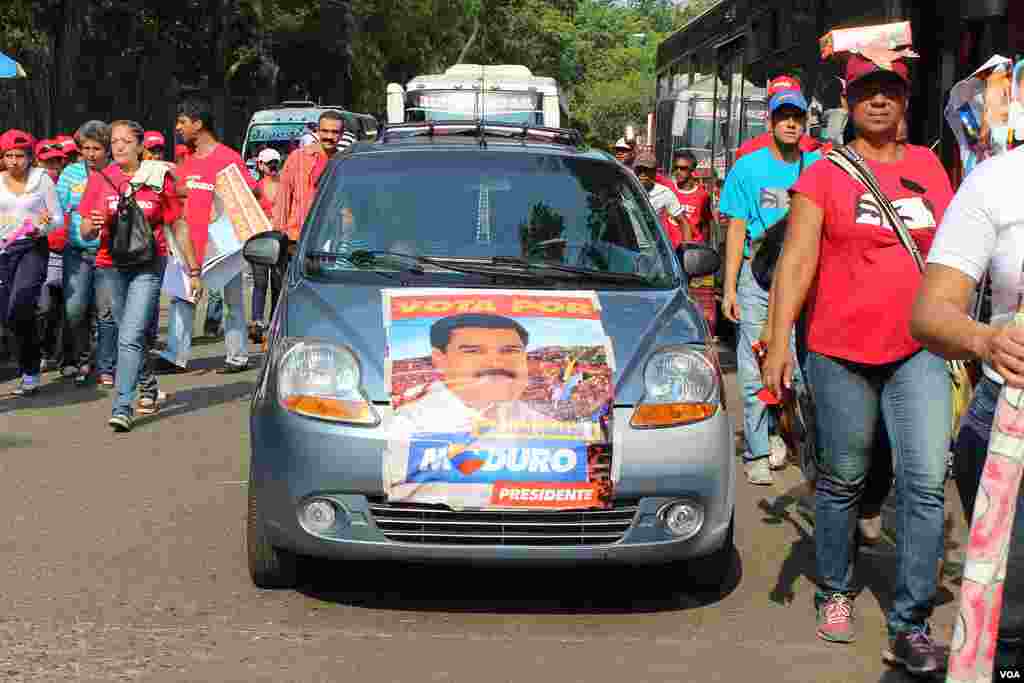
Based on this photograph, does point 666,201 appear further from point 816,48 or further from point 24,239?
point 24,239

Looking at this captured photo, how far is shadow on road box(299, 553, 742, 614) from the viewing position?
20.0ft

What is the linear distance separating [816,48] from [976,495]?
30.4 feet

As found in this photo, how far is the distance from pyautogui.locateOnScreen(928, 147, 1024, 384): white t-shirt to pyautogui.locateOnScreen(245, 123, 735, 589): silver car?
88.8 inches

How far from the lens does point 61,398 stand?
11.7 metres

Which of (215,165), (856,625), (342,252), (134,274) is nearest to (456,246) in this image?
(342,252)

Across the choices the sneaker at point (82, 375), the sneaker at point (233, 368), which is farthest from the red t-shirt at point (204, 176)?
the sneaker at point (82, 375)

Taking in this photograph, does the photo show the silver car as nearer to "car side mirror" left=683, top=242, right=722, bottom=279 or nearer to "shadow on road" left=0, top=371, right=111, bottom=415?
"car side mirror" left=683, top=242, right=722, bottom=279

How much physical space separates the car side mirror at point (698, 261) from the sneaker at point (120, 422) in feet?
14.0

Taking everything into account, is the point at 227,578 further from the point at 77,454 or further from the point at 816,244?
the point at 77,454

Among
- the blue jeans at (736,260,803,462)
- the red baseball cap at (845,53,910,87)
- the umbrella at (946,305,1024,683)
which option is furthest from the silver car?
the umbrella at (946,305,1024,683)

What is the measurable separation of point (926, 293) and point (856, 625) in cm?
262

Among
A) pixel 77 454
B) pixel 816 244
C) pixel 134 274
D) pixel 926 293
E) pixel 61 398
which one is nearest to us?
pixel 926 293

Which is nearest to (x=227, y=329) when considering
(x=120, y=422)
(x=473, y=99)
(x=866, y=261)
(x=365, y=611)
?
(x=120, y=422)

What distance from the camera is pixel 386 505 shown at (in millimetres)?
5703
